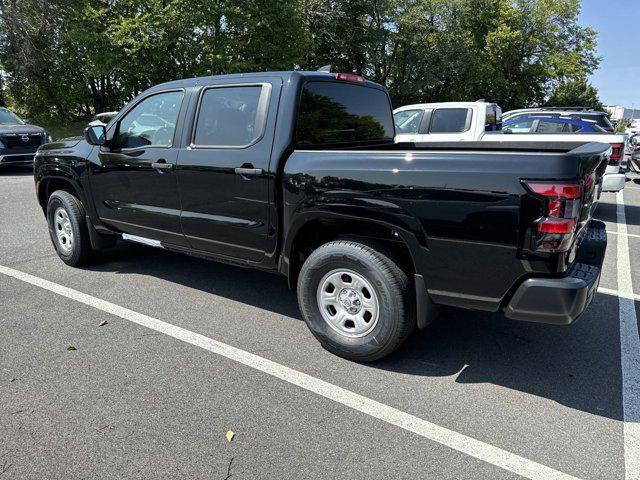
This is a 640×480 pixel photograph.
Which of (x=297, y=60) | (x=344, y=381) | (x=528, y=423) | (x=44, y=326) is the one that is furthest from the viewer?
(x=297, y=60)

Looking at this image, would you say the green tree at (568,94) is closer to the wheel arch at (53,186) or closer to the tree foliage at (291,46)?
the tree foliage at (291,46)

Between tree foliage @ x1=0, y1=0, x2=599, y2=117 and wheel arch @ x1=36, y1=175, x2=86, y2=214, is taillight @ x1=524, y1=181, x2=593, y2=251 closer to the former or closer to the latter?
wheel arch @ x1=36, y1=175, x2=86, y2=214

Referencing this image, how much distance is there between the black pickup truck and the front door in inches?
0.6

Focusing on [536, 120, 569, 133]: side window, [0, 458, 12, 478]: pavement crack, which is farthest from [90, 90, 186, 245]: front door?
[536, 120, 569, 133]: side window

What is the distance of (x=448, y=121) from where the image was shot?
9.10m

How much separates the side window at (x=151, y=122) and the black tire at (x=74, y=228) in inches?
39.4

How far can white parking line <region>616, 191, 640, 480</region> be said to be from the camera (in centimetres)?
252

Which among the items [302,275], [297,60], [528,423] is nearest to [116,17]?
Answer: [297,60]

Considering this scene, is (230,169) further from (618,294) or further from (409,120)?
(409,120)

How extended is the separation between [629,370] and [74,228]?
16.9ft

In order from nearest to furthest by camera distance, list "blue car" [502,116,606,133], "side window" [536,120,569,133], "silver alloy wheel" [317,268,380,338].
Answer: "silver alloy wheel" [317,268,380,338] → "blue car" [502,116,606,133] → "side window" [536,120,569,133]

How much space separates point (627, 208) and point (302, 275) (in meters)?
9.04

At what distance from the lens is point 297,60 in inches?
1083

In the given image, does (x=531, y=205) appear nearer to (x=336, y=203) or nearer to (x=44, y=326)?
(x=336, y=203)
